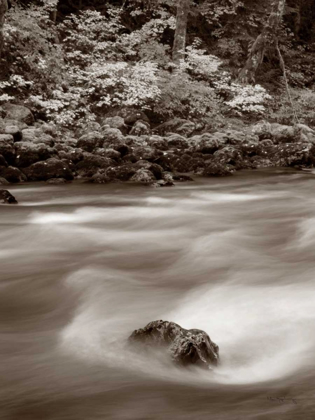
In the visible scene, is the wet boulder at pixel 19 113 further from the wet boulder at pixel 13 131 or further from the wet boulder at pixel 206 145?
the wet boulder at pixel 206 145

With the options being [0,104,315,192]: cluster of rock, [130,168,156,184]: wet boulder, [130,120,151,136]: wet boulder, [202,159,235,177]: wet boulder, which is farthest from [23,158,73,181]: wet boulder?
[130,120,151,136]: wet boulder

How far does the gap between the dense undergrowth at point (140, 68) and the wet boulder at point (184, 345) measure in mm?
11941

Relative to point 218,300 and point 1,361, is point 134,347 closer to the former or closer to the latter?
point 1,361

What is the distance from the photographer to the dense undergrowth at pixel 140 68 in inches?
647

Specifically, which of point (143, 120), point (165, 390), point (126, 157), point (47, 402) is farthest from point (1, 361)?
point (143, 120)

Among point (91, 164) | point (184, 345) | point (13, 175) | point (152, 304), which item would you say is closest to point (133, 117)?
point (91, 164)

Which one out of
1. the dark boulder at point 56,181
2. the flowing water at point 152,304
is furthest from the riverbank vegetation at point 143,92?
the flowing water at point 152,304

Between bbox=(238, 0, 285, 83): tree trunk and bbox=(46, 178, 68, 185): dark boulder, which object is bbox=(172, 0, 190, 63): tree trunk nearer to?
bbox=(238, 0, 285, 83): tree trunk

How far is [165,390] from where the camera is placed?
283cm

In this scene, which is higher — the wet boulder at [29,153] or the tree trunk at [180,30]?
the tree trunk at [180,30]

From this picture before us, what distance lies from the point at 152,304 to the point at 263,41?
17.4 m

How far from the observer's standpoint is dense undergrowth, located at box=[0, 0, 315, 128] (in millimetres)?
16422

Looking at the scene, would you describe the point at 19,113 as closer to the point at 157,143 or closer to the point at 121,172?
the point at 157,143

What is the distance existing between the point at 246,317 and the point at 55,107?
12.4 meters
